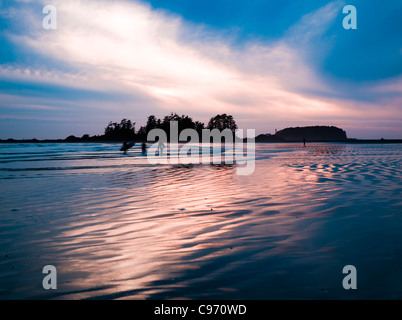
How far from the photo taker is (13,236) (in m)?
5.48

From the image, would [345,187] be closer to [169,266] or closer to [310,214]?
[310,214]

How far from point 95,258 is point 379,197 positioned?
28.0 feet

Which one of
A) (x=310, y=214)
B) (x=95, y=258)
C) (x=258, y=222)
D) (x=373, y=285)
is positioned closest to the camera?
(x=373, y=285)

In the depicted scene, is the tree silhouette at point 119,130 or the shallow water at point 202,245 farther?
the tree silhouette at point 119,130

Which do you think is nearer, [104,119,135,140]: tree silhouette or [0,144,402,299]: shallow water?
[0,144,402,299]: shallow water

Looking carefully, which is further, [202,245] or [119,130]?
[119,130]

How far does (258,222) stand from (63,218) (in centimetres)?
455

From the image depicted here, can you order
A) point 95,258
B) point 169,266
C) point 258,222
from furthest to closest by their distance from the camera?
point 258,222 < point 95,258 < point 169,266

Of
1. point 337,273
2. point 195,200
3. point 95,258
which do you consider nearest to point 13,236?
point 95,258
